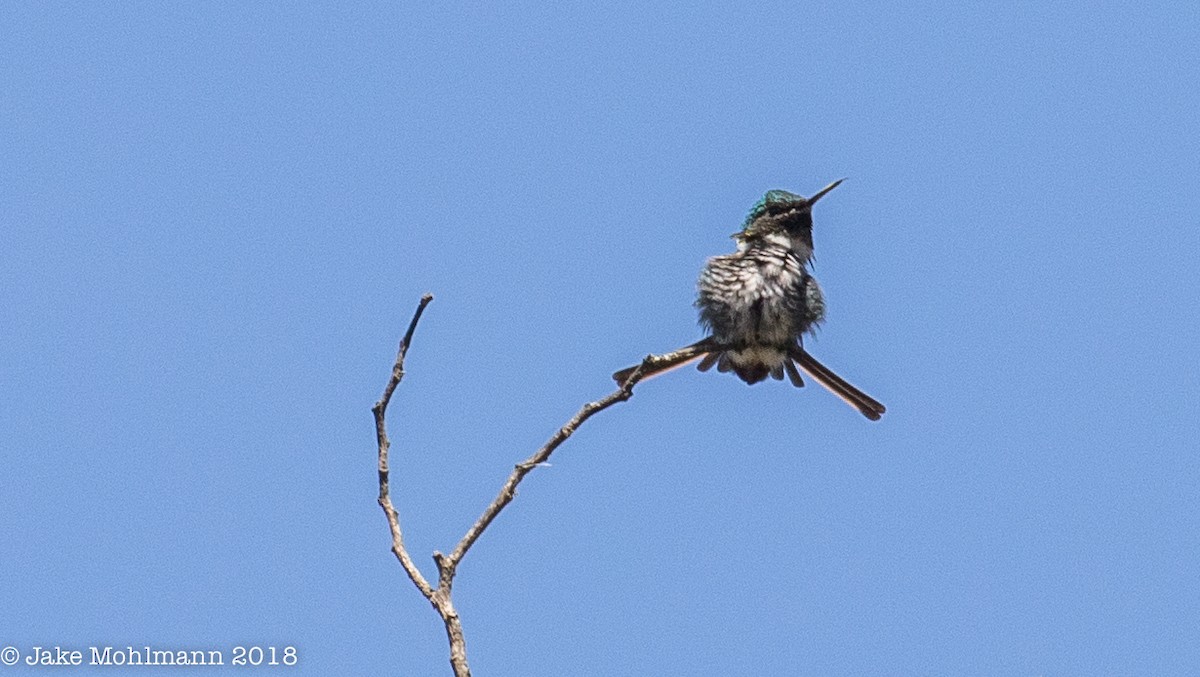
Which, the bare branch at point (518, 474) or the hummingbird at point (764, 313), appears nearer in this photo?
the bare branch at point (518, 474)

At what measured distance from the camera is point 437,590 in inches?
133

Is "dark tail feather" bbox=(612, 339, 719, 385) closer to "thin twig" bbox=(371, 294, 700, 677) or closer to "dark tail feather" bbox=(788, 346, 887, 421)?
"dark tail feather" bbox=(788, 346, 887, 421)

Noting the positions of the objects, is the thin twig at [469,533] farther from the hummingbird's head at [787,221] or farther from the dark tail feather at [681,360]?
the hummingbird's head at [787,221]

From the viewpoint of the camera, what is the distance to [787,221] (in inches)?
333

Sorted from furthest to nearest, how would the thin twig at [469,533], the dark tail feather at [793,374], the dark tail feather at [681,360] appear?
1. the dark tail feather at [793,374]
2. the dark tail feather at [681,360]
3. the thin twig at [469,533]

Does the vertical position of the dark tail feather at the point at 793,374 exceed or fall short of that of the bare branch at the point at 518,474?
it exceeds it

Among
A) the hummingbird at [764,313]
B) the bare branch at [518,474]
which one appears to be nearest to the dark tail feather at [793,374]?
the hummingbird at [764,313]

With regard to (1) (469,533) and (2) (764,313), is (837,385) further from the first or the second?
(1) (469,533)

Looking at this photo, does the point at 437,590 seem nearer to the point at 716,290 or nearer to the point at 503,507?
the point at 503,507

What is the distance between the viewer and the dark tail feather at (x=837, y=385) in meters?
8.10

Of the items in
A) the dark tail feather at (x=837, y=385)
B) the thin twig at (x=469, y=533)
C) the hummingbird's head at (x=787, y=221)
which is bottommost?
the thin twig at (x=469, y=533)

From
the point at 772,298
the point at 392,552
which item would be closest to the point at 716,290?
the point at 772,298

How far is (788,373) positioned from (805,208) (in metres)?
1.03

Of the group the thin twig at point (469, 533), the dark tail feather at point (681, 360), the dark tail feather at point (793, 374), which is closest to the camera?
the thin twig at point (469, 533)
